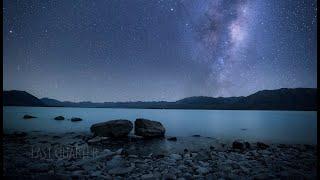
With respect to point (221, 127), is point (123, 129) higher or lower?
higher

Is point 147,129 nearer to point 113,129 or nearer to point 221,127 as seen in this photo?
point 113,129

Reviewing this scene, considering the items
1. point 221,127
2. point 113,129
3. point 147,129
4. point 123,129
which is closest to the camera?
point 113,129

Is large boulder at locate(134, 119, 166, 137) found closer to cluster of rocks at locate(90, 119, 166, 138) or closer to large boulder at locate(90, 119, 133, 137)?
cluster of rocks at locate(90, 119, 166, 138)

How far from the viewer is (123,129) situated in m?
19.9

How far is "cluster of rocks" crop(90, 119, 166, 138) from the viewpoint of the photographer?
19.5m

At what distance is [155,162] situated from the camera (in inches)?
395

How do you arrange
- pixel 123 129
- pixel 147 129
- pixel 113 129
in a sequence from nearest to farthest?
pixel 113 129 < pixel 123 129 < pixel 147 129

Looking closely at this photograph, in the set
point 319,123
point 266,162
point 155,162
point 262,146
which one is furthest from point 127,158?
point 262,146

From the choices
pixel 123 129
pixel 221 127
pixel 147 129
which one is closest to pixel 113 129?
pixel 123 129

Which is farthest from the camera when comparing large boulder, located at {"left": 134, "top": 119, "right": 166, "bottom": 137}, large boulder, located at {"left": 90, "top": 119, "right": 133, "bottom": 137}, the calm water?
the calm water

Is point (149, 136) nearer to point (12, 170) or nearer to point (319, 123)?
point (12, 170)

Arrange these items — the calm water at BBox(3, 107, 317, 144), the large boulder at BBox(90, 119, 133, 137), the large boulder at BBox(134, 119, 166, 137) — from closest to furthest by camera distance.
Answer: the large boulder at BBox(90, 119, 133, 137) < the large boulder at BBox(134, 119, 166, 137) < the calm water at BBox(3, 107, 317, 144)

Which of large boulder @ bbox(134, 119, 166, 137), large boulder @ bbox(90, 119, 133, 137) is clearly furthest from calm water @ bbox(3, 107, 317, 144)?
large boulder @ bbox(90, 119, 133, 137)

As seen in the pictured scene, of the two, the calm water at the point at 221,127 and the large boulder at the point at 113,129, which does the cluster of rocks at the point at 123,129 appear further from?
the calm water at the point at 221,127
